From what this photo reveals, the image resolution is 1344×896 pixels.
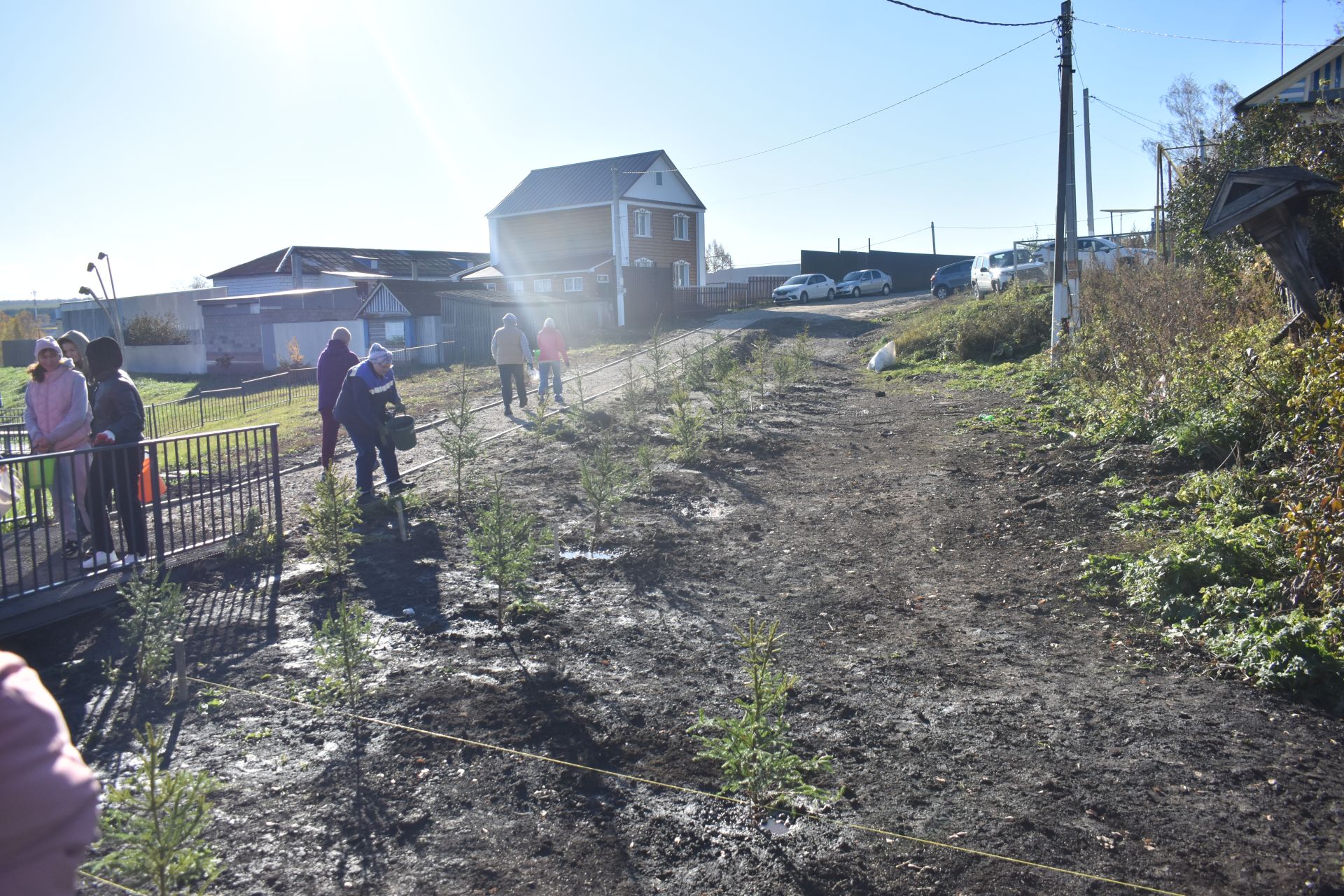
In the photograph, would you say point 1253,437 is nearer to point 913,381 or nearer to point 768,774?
point 768,774

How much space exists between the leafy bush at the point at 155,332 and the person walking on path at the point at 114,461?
123ft

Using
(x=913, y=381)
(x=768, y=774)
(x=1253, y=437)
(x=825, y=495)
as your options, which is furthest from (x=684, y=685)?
(x=913, y=381)

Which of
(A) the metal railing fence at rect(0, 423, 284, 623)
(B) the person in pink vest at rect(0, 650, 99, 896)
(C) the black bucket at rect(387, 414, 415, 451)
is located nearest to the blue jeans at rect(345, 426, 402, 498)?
(C) the black bucket at rect(387, 414, 415, 451)

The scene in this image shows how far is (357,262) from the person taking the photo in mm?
46188

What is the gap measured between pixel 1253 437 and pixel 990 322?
37.2ft

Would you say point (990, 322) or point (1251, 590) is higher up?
point (990, 322)

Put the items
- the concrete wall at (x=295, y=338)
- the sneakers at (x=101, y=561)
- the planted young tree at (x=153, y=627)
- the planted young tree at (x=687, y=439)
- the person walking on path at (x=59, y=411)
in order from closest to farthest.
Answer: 1. the planted young tree at (x=153, y=627)
2. the sneakers at (x=101, y=561)
3. the person walking on path at (x=59, y=411)
4. the planted young tree at (x=687, y=439)
5. the concrete wall at (x=295, y=338)

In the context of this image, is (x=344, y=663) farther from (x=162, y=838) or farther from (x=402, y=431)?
(x=402, y=431)

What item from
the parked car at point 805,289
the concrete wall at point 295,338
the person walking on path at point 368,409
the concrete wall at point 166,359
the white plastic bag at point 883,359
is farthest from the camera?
the parked car at point 805,289

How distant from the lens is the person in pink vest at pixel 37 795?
3.78 ft

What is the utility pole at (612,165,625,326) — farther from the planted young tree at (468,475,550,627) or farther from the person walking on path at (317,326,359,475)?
the planted young tree at (468,475,550,627)

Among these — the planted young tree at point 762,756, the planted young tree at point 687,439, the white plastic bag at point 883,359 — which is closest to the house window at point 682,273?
the white plastic bag at point 883,359

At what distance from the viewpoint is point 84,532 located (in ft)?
20.7

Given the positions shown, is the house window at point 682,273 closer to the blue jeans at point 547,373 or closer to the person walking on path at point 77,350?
the blue jeans at point 547,373
